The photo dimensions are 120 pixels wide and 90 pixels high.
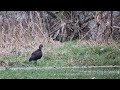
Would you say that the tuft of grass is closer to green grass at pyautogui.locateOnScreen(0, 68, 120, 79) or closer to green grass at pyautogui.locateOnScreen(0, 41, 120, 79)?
green grass at pyautogui.locateOnScreen(0, 41, 120, 79)

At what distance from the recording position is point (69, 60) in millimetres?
4984

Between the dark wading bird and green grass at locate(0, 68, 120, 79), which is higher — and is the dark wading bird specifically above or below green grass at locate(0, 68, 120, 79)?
above

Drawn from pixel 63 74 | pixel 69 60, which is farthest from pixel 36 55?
pixel 63 74

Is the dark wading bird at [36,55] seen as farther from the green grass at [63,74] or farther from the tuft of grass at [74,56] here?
the green grass at [63,74]

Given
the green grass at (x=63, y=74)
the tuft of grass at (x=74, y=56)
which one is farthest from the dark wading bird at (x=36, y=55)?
the green grass at (x=63, y=74)

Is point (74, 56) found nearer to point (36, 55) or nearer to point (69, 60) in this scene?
point (69, 60)

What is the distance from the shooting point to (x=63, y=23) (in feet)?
18.4

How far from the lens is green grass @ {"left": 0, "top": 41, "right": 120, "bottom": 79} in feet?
15.1

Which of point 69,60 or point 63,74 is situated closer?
point 63,74

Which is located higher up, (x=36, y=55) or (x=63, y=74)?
(x=36, y=55)

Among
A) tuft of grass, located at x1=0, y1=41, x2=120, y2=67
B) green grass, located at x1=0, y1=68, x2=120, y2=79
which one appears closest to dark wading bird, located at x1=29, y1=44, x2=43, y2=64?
tuft of grass, located at x1=0, y1=41, x2=120, y2=67

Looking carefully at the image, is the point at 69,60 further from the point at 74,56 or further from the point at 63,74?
the point at 63,74

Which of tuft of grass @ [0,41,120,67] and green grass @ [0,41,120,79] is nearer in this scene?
green grass @ [0,41,120,79]
